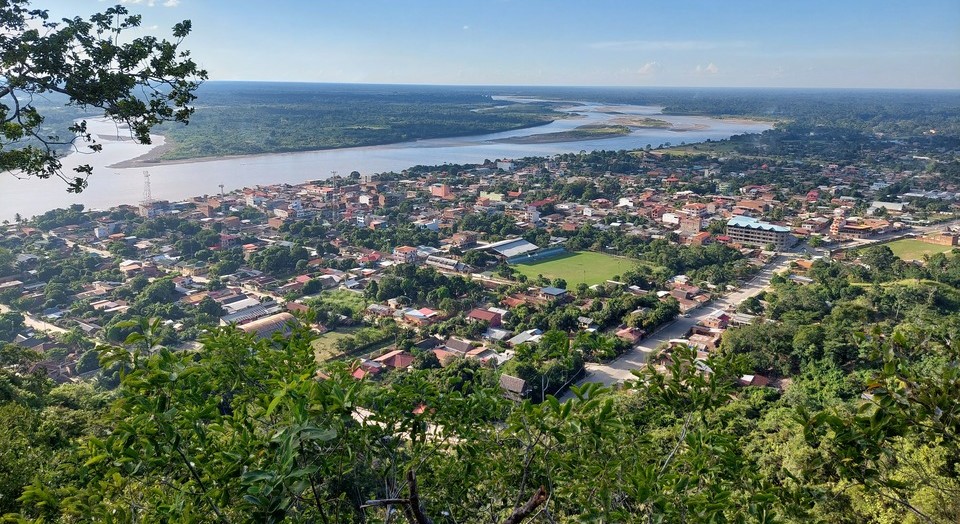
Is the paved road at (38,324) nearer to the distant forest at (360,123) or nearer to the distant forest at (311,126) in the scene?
the distant forest at (360,123)

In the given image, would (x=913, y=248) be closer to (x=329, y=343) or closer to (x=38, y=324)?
(x=329, y=343)

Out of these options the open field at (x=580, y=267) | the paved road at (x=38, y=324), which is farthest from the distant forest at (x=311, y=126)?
the open field at (x=580, y=267)

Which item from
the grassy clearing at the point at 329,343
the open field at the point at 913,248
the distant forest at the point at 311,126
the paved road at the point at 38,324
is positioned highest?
the distant forest at the point at 311,126

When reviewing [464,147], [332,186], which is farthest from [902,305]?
[464,147]

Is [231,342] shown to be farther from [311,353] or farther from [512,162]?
[512,162]

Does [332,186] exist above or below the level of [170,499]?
below

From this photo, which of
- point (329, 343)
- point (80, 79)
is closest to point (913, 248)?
point (329, 343)
